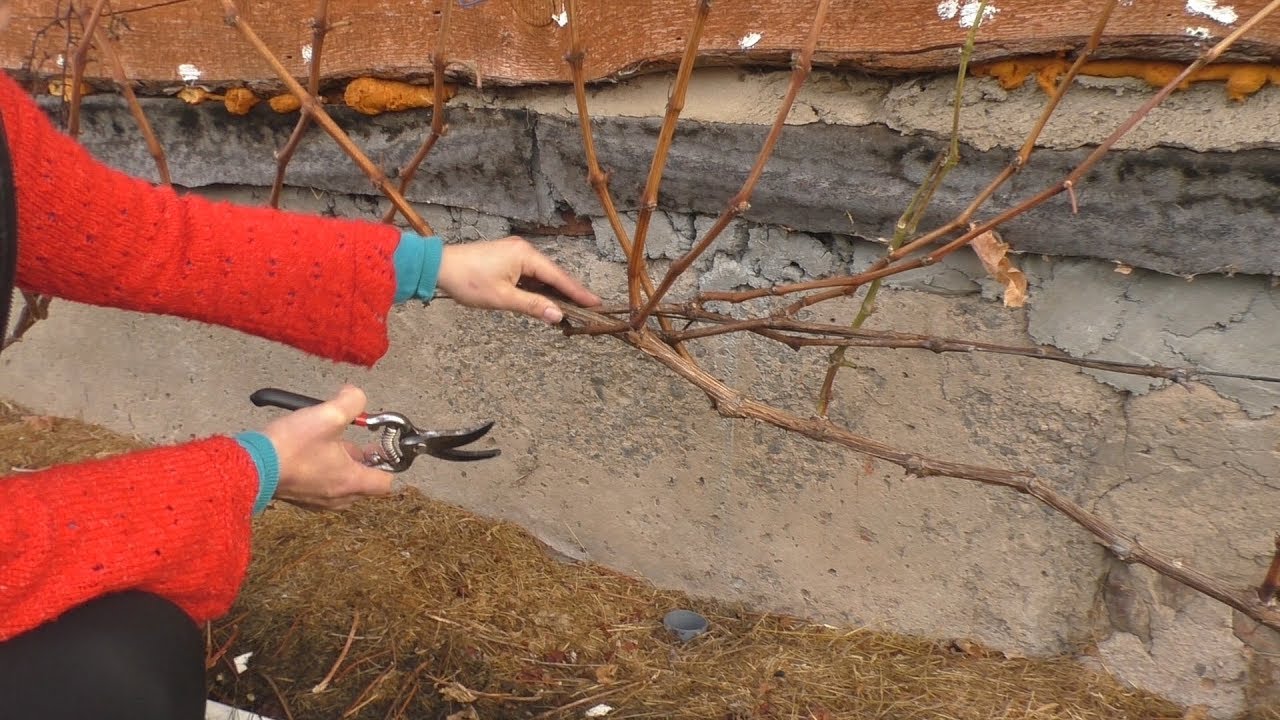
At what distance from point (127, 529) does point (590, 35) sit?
3.70 feet

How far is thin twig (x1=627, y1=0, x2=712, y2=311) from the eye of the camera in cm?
118

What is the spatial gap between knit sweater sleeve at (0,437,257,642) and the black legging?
1.0 inches

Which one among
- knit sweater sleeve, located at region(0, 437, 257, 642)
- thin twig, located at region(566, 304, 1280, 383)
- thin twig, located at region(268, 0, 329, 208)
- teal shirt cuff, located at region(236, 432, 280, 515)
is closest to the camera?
knit sweater sleeve, located at region(0, 437, 257, 642)

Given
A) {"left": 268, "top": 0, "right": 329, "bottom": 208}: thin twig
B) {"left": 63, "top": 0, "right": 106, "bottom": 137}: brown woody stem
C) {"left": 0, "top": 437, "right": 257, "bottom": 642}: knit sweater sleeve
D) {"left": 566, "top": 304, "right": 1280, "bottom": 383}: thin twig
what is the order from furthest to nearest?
{"left": 63, "top": 0, "right": 106, "bottom": 137}: brown woody stem → {"left": 268, "top": 0, "right": 329, "bottom": 208}: thin twig → {"left": 566, "top": 304, "right": 1280, "bottom": 383}: thin twig → {"left": 0, "top": 437, "right": 257, "bottom": 642}: knit sweater sleeve

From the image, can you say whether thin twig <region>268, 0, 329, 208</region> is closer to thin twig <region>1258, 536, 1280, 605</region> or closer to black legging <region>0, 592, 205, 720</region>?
black legging <region>0, 592, 205, 720</region>

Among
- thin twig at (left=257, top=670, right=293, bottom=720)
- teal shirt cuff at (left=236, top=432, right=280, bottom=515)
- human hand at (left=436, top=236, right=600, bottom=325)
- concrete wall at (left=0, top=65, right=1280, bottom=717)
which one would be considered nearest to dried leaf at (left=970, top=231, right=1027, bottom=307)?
concrete wall at (left=0, top=65, right=1280, bottom=717)

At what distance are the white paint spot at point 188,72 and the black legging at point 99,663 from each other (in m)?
1.36

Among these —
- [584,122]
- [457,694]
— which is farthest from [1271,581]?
[457,694]

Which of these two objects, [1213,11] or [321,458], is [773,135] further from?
[321,458]

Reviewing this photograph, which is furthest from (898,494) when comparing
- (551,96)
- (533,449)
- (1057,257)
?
(551,96)

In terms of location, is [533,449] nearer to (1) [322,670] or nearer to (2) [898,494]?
(1) [322,670]

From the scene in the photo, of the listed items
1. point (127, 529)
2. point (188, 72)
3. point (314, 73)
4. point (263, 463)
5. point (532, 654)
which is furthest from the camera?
point (188, 72)

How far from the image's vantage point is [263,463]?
4.09 feet

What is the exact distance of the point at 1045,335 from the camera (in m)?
1.57
